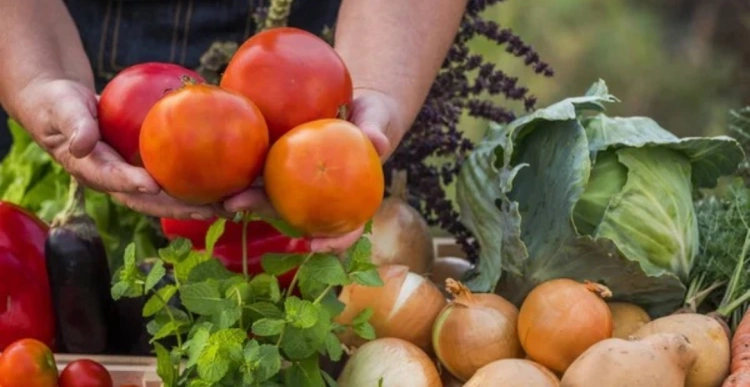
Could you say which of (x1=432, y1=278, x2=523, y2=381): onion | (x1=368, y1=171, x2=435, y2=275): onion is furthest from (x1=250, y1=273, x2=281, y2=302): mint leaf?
(x1=368, y1=171, x2=435, y2=275): onion

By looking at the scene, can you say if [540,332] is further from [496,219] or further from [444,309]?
[496,219]

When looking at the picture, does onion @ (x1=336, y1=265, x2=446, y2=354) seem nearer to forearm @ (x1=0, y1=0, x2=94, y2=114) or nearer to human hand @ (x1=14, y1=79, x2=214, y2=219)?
human hand @ (x1=14, y1=79, x2=214, y2=219)

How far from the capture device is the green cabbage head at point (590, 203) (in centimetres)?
150

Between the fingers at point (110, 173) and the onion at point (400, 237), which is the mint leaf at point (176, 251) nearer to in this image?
the fingers at point (110, 173)

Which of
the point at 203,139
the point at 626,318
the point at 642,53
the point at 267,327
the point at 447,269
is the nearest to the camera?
the point at 203,139

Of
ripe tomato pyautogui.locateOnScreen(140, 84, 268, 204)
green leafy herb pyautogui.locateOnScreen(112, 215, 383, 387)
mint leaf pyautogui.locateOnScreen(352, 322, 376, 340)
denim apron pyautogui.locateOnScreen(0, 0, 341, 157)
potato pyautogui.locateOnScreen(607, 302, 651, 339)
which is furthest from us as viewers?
denim apron pyautogui.locateOnScreen(0, 0, 341, 157)

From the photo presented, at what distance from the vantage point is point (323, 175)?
1126 mm

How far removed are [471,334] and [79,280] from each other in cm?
57

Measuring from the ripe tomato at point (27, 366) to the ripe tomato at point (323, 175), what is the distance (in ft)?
1.40

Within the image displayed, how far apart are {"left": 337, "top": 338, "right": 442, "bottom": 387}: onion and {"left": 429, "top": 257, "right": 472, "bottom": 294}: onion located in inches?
14.9

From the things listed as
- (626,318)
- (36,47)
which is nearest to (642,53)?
(626,318)

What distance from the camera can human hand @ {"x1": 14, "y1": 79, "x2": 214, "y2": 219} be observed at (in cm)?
124

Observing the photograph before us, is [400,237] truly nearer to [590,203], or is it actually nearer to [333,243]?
[590,203]

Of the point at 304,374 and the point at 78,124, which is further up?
the point at 78,124
